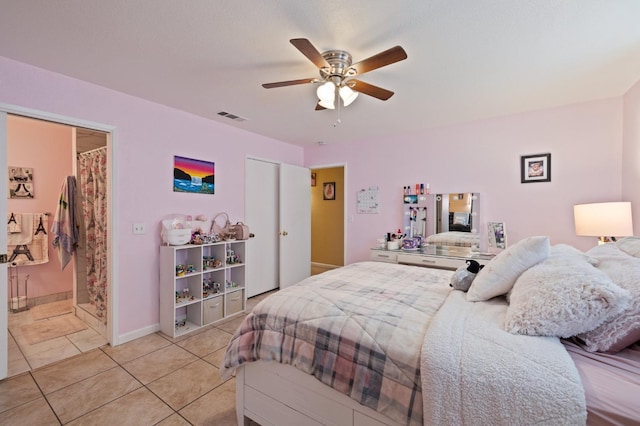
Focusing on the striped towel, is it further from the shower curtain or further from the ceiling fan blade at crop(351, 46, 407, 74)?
the ceiling fan blade at crop(351, 46, 407, 74)

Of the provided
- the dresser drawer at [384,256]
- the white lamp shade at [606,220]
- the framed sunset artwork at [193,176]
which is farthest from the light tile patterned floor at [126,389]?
the white lamp shade at [606,220]

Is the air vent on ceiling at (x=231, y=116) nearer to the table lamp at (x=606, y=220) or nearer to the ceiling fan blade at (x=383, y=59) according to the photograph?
the ceiling fan blade at (x=383, y=59)

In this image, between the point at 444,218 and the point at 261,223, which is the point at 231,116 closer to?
the point at 261,223

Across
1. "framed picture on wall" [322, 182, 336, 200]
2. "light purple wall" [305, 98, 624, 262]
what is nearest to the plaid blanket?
"light purple wall" [305, 98, 624, 262]

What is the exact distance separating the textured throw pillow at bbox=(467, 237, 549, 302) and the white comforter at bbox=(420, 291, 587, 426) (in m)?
0.41

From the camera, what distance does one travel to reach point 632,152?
259cm

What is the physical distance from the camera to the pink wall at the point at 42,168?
3.68 metres

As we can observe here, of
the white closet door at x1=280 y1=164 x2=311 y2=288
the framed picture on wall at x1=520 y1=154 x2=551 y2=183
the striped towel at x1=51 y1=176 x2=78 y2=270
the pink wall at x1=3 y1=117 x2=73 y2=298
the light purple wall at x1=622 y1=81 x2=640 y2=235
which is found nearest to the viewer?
the light purple wall at x1=622 y1=81 x2=640 y2=235

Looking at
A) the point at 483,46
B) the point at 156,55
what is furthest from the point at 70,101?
the point at 483,46

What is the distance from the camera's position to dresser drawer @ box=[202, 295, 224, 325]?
3.16 m

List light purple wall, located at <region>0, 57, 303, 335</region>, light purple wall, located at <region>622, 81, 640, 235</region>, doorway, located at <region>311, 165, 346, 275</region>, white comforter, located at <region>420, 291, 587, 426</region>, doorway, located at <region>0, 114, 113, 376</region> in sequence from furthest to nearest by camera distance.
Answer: doorway, located at <region>311, 165, 346, 275</region> → doorway, located at <region>0, 114, 113, 376</region> → light purple wall, located at <region>622, 81, 640, 235</region> → light purple wall, located at <region>0, 57, 303, 335</region> → white comforter, located at <region>420, 291, 587, 426</region>

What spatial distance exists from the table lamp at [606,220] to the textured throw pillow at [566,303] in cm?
172

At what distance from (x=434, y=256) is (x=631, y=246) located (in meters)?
1.93

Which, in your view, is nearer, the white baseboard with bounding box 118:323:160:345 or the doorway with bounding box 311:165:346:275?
the white baseboard with bounding box 118:323:160:345
